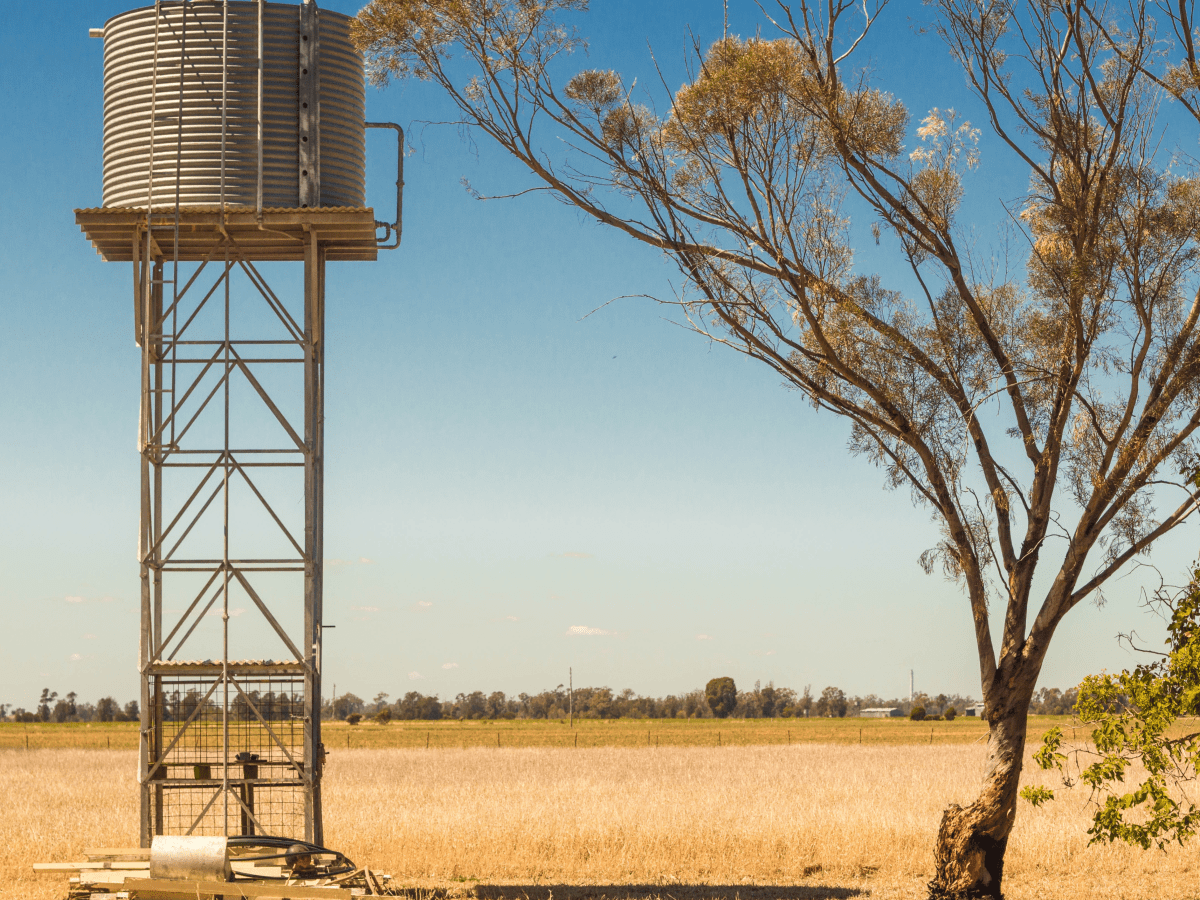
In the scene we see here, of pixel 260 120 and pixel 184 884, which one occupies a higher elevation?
pixel 260 120

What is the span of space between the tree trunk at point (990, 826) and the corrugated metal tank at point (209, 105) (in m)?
9.15

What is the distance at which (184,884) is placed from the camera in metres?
10.1

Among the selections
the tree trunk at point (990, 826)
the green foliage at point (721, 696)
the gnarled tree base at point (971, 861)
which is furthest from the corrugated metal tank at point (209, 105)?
the green foliage at point (721, 696)

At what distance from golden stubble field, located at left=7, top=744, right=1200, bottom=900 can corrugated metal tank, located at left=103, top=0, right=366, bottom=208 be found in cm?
765

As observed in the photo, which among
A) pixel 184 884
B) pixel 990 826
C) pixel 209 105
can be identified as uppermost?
pixel 209 105

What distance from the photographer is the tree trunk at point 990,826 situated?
12648 mm

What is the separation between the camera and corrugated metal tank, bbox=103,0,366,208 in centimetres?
1281

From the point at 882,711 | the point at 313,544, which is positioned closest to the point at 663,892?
the point at 313,544

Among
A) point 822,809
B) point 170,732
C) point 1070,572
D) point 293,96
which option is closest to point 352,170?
point 293,96

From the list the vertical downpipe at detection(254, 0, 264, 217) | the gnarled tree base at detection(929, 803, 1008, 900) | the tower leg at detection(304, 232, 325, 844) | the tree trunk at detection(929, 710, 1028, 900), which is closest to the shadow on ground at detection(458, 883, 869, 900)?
the gnarled tree base at detection(929, 803, 1008, 900)

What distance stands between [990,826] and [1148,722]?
242 centimetres

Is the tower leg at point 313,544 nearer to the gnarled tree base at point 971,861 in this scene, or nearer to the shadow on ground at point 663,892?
the shadow on ground at point 663,892

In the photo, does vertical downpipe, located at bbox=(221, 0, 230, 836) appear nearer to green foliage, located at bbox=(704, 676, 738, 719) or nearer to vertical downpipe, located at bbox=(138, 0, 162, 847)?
vertical downpipe, located at bbox=(138, 0, 162, 847)

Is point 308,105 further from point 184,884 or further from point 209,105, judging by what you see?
point 184,884
